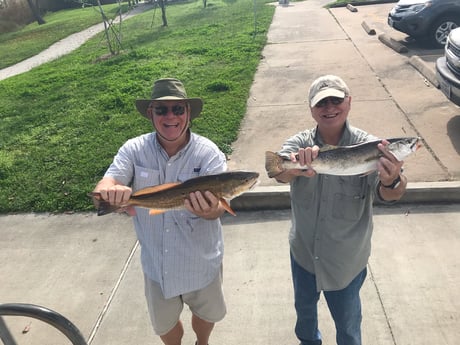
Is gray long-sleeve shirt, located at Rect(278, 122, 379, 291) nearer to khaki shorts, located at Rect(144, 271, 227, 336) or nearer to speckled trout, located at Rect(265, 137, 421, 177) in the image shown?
speckled trout, located at Rect(265, 137, 421, 177)

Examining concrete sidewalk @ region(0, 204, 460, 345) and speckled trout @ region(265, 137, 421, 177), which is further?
concrete sidewalk @ region(0, 204, 460, 345)

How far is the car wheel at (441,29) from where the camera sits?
10.5m

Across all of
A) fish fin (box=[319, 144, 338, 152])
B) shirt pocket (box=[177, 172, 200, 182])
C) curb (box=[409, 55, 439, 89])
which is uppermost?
fish fin (box=[319, 144, 338, 152])

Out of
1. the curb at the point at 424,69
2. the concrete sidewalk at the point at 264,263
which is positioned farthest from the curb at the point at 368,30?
the concrete sidewalk at the point at 264,263

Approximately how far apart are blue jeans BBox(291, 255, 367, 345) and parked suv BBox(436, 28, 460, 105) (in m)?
4.44

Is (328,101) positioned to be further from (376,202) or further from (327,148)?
(376,202)

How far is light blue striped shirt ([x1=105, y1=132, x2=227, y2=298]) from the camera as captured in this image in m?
2.80

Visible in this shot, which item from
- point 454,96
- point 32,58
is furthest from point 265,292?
point 32,58

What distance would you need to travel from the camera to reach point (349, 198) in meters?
2.64

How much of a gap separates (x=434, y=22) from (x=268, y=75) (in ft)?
14.3

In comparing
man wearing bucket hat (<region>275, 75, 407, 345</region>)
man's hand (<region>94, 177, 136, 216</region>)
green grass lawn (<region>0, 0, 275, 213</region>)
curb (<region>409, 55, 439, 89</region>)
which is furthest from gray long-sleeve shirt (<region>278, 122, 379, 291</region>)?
curb (<region>409, 55, 439, 89</region>)

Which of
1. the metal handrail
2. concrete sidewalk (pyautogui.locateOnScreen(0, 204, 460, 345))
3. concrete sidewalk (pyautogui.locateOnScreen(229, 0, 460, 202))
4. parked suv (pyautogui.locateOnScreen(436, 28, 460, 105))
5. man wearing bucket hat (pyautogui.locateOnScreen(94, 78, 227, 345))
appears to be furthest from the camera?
parked suv (pyautogui.locateOnScreen(436, 28, 460, 105))

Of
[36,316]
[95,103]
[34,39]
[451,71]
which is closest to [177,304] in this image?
[36,316]

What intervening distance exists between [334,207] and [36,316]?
68.7 inches
